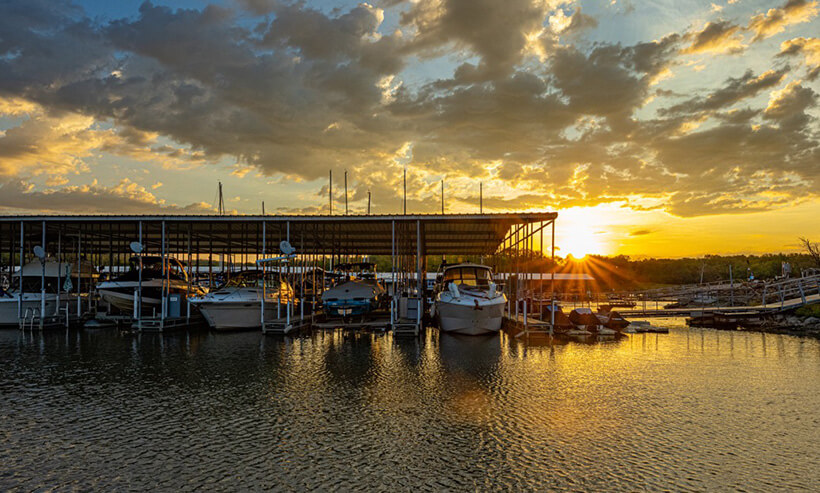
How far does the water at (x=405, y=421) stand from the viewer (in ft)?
19.6

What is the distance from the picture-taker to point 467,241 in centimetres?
3388

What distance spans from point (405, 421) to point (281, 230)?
74.3 feet

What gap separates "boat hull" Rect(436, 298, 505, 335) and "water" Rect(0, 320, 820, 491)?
427 centimetres

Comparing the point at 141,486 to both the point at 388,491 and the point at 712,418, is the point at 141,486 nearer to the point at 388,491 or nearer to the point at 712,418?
the point at 388,491

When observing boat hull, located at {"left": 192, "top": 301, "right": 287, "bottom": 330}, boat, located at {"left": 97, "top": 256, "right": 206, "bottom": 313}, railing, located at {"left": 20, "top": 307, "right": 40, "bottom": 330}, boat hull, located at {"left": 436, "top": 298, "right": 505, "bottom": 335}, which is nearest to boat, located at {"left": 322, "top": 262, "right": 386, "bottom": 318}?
boat hull, located at {"left": 192, "top": 301, "right": 287, "bottom": 330}

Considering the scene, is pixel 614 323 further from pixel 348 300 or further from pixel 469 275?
pixel 348 300

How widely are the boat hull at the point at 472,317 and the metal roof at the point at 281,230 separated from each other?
11.9ft

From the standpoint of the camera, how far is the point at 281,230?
29203mm

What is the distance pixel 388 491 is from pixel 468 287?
629 inches

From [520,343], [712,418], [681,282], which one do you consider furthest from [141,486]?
[681,282]

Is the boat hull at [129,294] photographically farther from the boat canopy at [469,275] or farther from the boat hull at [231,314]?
the boat canopy at [469,275]

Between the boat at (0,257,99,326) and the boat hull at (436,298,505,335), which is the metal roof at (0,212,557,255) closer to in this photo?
the boat at (0,257,99,326)

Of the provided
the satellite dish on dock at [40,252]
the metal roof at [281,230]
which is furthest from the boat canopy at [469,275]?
the satellite dish on dock at [40,252]

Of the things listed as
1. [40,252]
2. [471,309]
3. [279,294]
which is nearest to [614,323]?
[471,309]
